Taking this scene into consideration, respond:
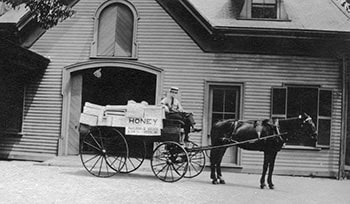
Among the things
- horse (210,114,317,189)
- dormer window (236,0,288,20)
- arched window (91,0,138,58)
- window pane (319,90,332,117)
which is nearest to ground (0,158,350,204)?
horse (210,114,317,189)

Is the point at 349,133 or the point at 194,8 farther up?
the point at 194,8

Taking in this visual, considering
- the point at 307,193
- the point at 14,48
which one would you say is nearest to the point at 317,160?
the point at 307,193

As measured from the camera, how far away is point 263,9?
12.2 m

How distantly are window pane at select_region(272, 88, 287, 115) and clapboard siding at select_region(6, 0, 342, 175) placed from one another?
0.60 ft

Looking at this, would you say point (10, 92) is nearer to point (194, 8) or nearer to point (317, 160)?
point (194, 8)

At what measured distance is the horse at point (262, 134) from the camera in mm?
8641

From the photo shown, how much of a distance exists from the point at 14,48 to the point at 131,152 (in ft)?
15.8

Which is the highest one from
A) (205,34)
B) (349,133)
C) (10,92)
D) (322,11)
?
(322,11)

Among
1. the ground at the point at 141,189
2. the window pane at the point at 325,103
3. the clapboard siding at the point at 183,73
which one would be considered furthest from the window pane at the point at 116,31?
the window pane at the point at 325,103

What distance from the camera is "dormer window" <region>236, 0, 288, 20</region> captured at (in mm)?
12070

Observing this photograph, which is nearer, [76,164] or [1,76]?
[76,164]

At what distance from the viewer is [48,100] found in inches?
486

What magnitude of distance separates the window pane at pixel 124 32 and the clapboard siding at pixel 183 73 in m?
0.34

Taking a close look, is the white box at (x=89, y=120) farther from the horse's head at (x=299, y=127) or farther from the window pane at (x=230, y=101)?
the window pane at (x=230, y=101)
